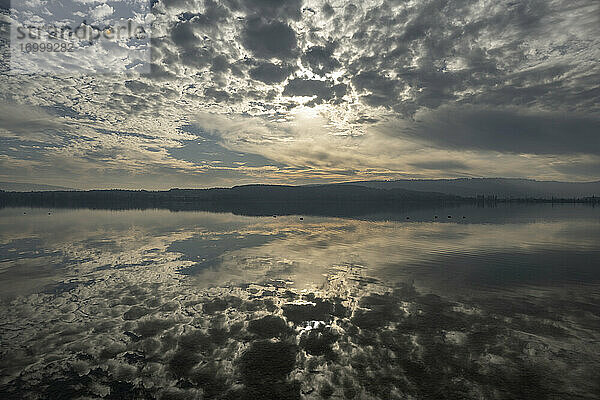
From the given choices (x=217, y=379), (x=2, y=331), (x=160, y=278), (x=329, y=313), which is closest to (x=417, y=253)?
(x=329, y=313)

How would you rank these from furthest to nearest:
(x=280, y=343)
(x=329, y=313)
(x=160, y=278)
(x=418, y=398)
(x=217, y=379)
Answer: (x=160, y=278) < (x=329, y=313) < (x=280, y=343) < (x=217, y=379) < (x=418, y=398)

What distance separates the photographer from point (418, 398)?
11227mm

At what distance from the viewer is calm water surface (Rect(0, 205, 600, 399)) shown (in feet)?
39.9

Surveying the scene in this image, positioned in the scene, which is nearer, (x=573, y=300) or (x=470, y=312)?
(x=470, y=312)

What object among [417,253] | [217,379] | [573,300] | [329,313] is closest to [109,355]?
[217,379]

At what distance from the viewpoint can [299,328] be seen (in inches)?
687

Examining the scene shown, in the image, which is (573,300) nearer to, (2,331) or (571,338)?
(571,338)

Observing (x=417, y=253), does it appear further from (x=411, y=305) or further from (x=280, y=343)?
(x=280, y=343)

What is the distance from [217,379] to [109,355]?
5507mm

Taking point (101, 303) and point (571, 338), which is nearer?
point (571, 338)

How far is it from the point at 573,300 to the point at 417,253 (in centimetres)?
1828

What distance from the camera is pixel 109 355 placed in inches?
567

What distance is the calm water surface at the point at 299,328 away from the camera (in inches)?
479

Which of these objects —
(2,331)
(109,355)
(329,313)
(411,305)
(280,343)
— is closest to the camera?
(109,355)
